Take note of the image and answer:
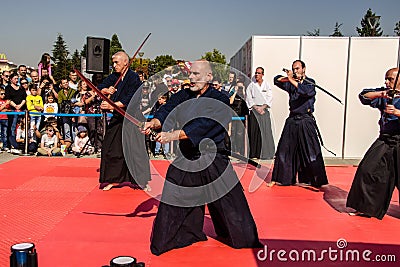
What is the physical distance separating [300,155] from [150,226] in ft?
9.28

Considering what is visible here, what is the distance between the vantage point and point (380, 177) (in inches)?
196

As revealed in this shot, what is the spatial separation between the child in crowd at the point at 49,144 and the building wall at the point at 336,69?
14.4 ft

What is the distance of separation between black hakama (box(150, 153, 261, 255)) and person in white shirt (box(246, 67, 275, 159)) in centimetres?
513

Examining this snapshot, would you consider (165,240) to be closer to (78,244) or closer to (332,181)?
(78,244)

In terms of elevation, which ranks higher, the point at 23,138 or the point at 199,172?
the point at 199,172

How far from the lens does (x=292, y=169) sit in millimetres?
6641

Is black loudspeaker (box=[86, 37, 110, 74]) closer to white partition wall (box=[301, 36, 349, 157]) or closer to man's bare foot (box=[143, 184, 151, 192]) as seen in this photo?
man's bare foot (box=[143, 184, 151, 192])

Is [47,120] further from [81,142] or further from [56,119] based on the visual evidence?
[81,142]

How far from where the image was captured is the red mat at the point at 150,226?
3807mm

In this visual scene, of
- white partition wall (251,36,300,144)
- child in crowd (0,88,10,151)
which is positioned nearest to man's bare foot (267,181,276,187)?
white partition wall (251,36,300,144)

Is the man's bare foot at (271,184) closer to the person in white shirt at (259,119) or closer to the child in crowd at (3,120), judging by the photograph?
the person in white shirt at (259,119)

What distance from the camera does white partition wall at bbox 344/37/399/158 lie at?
9758mm

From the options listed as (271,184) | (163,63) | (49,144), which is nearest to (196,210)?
(271,184)

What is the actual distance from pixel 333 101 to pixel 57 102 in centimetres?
597
